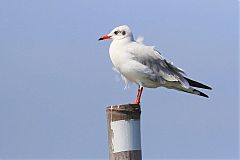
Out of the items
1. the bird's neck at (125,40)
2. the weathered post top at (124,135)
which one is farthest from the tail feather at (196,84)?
the weathered post top at (124,135)

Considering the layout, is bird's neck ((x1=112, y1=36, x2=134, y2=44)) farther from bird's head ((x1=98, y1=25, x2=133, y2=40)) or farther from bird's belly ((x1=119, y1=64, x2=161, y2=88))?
bird's belly ((x1=119, y1=64, x2=161, y2=88))

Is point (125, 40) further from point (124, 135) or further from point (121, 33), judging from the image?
point (124, 135)

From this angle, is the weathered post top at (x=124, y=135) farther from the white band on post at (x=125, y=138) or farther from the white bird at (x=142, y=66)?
the white bird at (x=142, y=66)

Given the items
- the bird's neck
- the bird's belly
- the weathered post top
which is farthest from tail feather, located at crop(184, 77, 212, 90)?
the weathered post top

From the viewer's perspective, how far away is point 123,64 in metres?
7.59

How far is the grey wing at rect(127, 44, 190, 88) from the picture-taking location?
7661mm

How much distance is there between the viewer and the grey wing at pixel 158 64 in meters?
7.66

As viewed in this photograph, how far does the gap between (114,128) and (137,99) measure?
3.25 m

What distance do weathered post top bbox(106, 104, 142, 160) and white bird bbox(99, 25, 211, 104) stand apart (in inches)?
126

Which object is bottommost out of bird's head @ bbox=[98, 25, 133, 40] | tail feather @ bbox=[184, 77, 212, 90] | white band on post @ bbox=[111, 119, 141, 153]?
white band on post @ bbox=[111, 119, 141, 153]

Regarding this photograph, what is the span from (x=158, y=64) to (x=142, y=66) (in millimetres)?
249

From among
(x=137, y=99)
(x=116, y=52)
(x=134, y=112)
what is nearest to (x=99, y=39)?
(x=116, y=52)

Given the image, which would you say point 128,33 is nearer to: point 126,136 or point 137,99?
point 137,99

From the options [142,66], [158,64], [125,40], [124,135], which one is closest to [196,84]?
[158,64]
